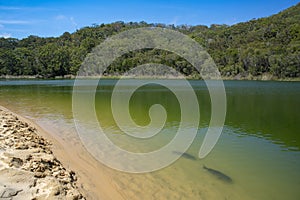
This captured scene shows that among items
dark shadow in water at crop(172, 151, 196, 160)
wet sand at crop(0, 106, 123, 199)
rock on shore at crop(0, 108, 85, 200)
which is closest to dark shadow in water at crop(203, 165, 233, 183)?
dark shadow in water at crop(172, 151, 196, 160)

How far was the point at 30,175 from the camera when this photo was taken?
18.7 ft

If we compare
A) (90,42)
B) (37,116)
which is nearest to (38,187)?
(37,116)

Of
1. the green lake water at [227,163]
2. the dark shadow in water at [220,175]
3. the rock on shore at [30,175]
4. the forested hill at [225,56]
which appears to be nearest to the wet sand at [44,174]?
the rock on shore at [30,175]

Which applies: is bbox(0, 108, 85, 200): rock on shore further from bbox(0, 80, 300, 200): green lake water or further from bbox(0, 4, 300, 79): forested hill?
bbox(0, 4, 300, 79): forested hill

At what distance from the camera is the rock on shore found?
4.96 m

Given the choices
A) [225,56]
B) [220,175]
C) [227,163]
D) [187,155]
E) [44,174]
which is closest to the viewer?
[44,174]

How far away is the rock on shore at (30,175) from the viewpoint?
4961 mm

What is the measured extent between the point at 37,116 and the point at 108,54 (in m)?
109

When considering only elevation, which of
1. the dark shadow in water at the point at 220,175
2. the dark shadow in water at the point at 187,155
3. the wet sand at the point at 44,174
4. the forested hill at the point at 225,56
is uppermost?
the forested hill at the point at 225,56

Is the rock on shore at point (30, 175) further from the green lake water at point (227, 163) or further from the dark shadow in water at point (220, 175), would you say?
the dark shadow in water at point (220, 175)

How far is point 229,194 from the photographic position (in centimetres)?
668

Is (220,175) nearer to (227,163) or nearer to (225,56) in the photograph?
(227,163)

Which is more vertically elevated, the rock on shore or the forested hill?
the forested hill

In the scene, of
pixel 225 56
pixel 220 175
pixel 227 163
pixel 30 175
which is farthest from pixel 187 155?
pixel 225 56
